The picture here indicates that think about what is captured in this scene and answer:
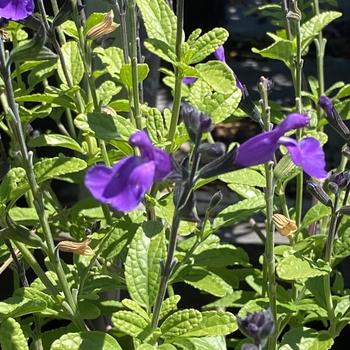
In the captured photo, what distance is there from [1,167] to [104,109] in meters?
0.24

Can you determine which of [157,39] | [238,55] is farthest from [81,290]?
[238,55]

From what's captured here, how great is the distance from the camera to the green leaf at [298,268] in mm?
1327

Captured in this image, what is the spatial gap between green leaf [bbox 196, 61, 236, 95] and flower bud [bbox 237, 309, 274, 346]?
1.38 feet

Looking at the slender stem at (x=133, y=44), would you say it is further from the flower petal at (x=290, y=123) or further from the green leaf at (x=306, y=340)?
the green leaf at (x=306, y=340)

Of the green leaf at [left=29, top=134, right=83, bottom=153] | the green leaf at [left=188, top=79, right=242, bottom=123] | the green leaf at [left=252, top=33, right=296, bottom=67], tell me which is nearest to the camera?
the green leaf at [left=188, top=79, right=242, bottom=123]

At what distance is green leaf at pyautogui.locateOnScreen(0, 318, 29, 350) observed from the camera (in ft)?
4.19

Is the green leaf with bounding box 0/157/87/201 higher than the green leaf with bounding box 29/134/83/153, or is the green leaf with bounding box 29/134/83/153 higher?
the green leaf with bounding box 29/134/83/153

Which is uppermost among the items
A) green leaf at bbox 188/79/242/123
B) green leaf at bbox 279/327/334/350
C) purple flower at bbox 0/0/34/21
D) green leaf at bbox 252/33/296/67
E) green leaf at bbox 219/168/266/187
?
purple flower at bbox 0/0/34/21

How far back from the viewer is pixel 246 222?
2.51 metres

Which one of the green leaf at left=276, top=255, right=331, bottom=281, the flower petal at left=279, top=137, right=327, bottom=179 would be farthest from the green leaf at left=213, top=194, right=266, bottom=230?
the flower petal at left=279, top=137, right=327, bottom=179

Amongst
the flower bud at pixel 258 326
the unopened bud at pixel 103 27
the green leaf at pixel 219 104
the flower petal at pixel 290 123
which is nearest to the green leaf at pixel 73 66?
the unopened bud at pixel 103 27

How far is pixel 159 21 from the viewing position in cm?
139

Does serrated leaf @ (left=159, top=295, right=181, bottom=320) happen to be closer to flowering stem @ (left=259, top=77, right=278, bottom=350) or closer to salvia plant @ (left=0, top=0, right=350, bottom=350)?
salvia plant @ (left=0, top=0, right=350, bottom=350)

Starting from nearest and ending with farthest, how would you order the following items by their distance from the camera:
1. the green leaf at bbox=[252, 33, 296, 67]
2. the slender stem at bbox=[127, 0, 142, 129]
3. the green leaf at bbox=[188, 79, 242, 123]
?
the green leaf at bbox=[188, 79, 242, 123]
the slender stem at bbox=[127, 0, 142, 129]
the green leaf at bbox=[252, 33, 296, 67]
